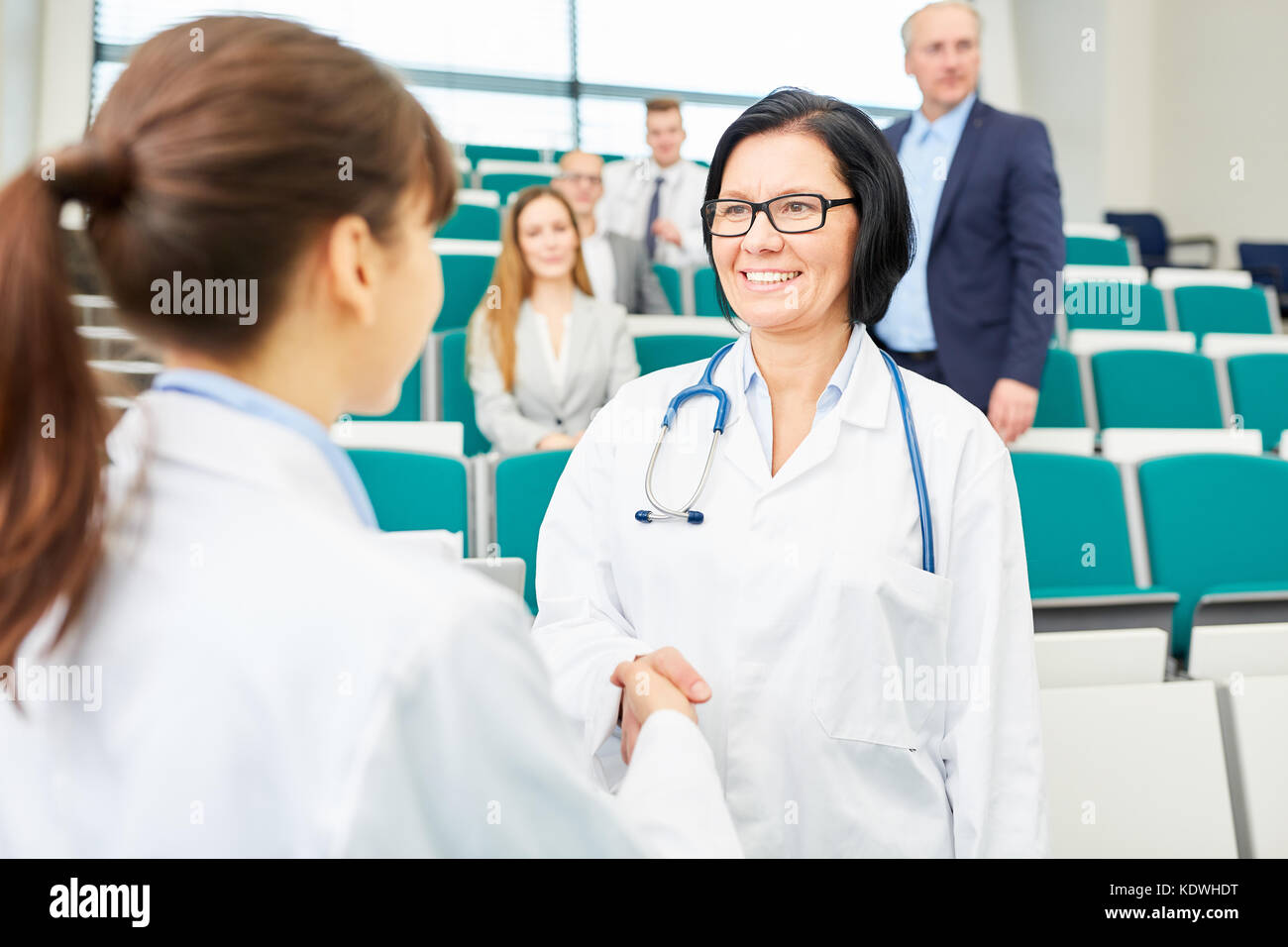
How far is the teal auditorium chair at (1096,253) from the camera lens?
19.5ft

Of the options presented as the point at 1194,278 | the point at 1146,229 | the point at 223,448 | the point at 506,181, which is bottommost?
the point at 223,448

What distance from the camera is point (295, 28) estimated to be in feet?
2.12

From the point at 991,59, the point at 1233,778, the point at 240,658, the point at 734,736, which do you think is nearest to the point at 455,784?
the point at 240,658

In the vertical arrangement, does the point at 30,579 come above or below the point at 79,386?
below

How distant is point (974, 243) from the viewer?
2652mm

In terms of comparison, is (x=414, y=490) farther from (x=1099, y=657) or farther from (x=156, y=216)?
(x=156, y=216)

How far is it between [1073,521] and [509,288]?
1860 mm

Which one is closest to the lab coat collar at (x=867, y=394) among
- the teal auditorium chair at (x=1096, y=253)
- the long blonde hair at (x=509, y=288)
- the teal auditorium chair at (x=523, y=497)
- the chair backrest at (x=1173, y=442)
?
the teal auditorium chair at (x=523, y=497)

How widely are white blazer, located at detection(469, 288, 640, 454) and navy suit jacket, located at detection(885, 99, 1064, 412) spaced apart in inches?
42.7

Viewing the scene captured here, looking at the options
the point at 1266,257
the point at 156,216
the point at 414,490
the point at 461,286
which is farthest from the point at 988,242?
the point at 1266,257

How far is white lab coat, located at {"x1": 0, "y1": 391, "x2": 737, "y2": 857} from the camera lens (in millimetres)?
541

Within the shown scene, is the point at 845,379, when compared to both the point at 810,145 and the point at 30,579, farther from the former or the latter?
the point at 30,579

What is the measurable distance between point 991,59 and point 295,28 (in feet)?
28.8

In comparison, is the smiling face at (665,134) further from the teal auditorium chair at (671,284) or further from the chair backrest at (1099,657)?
the chair backrest at (1099,657)
